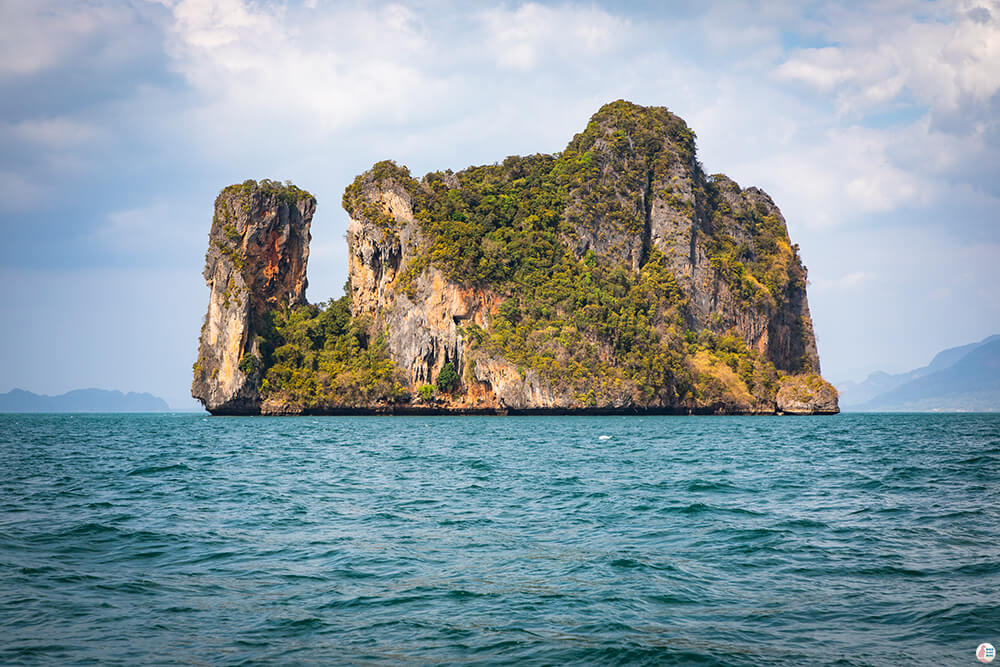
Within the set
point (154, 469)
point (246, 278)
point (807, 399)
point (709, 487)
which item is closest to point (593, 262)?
point (807, 399)

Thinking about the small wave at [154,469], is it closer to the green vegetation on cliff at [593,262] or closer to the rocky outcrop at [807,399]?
the green vegetation on cliff at [593,262]

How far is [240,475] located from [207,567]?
515 inches

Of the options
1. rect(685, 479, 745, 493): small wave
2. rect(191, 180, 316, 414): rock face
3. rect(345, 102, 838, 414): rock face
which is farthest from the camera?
rect(191, 180, 316, 414): rock face

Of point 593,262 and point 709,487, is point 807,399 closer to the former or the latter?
point 593,262

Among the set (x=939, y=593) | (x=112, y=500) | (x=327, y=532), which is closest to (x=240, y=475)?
(x=112, y=500)

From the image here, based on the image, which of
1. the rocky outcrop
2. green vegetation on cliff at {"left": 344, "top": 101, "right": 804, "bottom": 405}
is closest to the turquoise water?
green vegetation on cliff at {"left": 344, "top": 101, "right": 804, "bottom": 405}

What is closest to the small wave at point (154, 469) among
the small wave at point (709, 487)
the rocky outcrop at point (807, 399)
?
the small wave at point (709, 487)

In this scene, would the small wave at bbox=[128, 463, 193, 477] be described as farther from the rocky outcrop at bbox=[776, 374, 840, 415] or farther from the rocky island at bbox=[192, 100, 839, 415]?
the rocky outcrop at bbox=[776, 374, 840, 415]

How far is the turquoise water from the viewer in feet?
26.3

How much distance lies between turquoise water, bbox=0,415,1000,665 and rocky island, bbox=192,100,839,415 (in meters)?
63.2

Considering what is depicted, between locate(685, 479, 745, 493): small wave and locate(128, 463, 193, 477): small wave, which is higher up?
locate(685, 479, 745, 493): small wave

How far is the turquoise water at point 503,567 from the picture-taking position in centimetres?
802

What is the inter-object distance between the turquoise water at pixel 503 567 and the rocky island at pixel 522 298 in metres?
63.2

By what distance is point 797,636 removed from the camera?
815 cm
